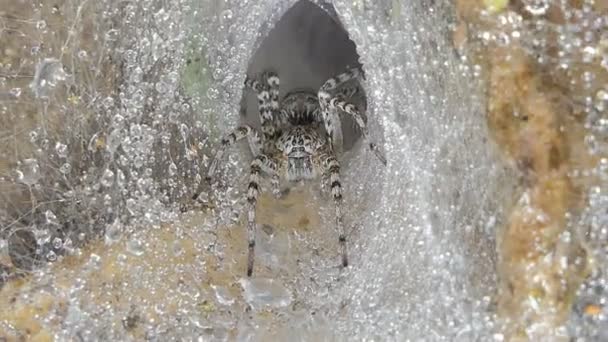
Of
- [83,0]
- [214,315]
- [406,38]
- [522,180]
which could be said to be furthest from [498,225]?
[83,0]

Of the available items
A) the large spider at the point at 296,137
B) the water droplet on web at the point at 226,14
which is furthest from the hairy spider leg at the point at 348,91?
the water droplet on web at the point at 226,14

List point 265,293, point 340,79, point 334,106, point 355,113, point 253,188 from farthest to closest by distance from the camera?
point 340,79, point 334,106, point 355,113, point 253,188, point 265,293

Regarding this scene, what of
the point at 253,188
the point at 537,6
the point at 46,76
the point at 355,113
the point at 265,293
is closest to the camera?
the point at 537,6

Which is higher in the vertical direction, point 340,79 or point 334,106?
point 340,79

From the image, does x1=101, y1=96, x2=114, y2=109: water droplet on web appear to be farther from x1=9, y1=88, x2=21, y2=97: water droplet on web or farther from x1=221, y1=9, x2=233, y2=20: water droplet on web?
x1=221, y1=9, x2=233, y2=20: water droplet on web

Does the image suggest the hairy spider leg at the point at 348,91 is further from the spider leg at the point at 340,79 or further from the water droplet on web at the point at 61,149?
the water droplet on web at the point at 61,149

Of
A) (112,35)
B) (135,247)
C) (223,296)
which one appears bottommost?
(223,296)

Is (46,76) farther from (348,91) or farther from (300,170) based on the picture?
(348,91)

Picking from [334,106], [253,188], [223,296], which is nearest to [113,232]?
[223,296]
